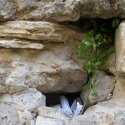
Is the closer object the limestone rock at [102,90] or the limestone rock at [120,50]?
the limestone rock at [120,50]

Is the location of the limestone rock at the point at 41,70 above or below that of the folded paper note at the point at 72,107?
above

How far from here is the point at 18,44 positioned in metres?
1.59

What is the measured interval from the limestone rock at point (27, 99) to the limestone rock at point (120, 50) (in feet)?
1.41

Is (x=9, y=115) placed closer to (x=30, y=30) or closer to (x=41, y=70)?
(x=41, y=70)

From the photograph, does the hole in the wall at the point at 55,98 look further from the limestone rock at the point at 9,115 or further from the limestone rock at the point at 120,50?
the limestone rock at the point at 120,50

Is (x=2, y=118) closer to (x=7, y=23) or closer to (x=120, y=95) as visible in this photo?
(x=7, y=23)

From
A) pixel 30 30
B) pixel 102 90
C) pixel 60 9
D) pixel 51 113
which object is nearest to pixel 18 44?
pixel 30 30

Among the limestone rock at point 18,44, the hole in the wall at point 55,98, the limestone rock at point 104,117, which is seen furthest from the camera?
the hole in the wall at point 55,98

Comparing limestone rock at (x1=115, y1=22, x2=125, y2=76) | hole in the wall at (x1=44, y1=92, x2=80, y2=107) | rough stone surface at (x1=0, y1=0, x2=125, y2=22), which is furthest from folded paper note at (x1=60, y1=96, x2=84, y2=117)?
rough stone surface at (x1=0, y1=0, x2=125, y2=22)

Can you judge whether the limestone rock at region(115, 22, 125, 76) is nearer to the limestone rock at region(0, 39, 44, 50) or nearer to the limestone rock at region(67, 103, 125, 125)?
the limestone rock at region(67, 103, 125, 125)

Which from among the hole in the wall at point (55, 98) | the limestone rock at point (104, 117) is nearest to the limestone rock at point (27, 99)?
the hole in the wall at point (55, 98)

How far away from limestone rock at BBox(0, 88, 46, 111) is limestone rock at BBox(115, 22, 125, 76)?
1.41 feet

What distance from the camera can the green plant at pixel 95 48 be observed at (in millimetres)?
1632

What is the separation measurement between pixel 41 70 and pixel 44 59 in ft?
0.20
